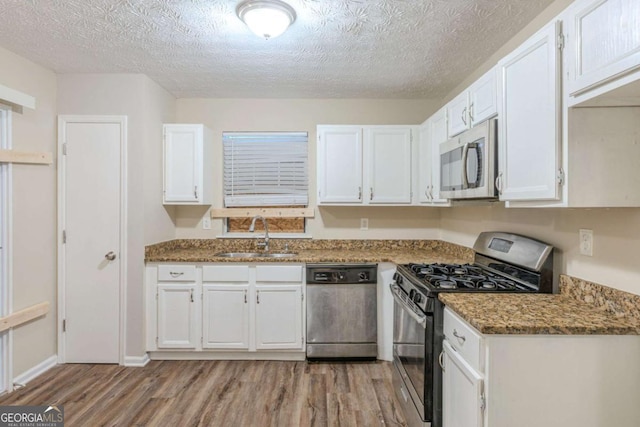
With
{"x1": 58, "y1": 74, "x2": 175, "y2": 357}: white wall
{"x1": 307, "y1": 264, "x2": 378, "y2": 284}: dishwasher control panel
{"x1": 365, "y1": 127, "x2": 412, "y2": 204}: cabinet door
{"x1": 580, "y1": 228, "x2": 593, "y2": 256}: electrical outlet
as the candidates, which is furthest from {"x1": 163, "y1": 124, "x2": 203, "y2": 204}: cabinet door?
{"x1": 580, "y1": 228, "x2": 593, "y2": 256}: electrical outlet

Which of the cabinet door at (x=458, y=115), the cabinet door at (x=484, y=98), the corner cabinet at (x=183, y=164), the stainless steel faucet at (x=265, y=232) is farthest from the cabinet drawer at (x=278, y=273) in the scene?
the cabinet door at (x=484, y=98)

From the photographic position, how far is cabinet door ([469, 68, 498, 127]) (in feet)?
5.89

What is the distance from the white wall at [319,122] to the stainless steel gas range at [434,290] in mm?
1115

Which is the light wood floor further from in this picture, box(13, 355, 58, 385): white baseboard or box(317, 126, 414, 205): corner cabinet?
box(317, 126, 414, 205): corner cabinet

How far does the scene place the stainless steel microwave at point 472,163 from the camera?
179 cm

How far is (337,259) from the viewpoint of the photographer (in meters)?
2.81

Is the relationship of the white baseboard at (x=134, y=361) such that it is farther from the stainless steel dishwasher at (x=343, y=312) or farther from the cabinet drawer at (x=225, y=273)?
the stainless steel dishwasher at (x=343, y=312)

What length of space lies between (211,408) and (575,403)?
2.04m

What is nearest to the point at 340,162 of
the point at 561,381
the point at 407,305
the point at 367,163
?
the point at 367,163

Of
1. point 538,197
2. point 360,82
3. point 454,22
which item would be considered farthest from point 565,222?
point 360,82

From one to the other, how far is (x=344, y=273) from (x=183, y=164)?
1.84 m

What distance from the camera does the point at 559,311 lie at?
145 cm

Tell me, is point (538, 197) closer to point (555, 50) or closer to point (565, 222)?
point (565, 222)

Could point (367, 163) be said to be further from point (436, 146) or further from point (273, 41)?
point (273, 41)
